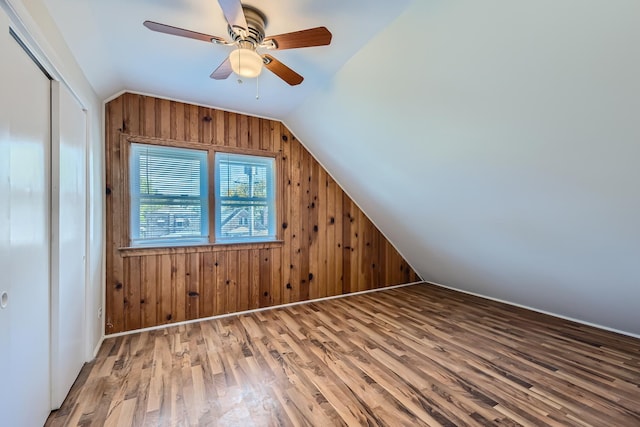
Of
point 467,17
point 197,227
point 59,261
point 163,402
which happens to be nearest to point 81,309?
point 59,261

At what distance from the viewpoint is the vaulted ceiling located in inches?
53.4

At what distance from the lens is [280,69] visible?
1.83 m

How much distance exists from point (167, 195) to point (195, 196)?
0.28 m

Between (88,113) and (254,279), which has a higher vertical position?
(88,113)

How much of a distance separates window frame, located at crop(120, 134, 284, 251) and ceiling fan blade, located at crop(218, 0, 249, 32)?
1.86m

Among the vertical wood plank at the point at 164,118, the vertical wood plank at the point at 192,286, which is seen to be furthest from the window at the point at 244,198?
the vertical wood plank at the point at 164,118

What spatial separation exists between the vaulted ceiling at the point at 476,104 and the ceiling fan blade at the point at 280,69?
9.3 inches

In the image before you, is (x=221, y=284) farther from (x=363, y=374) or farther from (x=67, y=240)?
(x=363, y=374)

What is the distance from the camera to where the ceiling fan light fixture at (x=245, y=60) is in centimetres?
155

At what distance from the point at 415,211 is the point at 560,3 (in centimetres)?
227

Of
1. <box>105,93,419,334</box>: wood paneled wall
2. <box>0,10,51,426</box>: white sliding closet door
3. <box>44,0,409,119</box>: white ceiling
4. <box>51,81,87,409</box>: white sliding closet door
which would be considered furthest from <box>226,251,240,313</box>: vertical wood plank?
<box>44,0,409,119</box>: white ceiling

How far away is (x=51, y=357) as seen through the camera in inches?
64.6

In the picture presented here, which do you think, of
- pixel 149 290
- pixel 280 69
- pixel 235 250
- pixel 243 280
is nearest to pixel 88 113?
pixel 280 69

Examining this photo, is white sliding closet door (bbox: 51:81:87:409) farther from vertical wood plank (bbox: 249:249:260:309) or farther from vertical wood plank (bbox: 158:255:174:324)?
vertical wood plank (bbox: 249:249:260:309)
